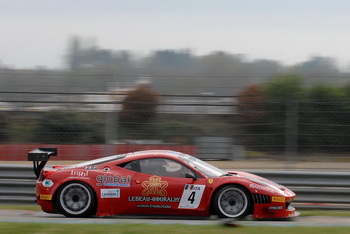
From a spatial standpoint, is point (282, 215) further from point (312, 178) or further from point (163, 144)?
point (163, 144)

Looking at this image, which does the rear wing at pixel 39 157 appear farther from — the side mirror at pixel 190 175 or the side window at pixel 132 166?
the side mirror at pixel 190 175

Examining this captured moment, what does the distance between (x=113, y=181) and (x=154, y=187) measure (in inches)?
23.6

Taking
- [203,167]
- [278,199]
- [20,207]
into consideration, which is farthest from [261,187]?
[20,207]

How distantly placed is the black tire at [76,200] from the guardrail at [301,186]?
1.69m

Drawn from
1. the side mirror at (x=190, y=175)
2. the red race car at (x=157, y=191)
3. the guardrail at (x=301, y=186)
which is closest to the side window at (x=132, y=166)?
the red race car at (x=157, y=191)

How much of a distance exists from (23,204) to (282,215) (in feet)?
14.5

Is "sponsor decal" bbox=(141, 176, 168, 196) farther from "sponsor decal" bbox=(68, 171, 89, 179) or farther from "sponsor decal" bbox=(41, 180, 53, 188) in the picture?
"sponsor decal" bbox=(41, 180, 53, 188)

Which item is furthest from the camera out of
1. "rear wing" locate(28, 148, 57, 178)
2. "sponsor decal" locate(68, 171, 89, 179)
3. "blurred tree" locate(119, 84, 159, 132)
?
"blurred tree" locate(119, 84, 159, 132)

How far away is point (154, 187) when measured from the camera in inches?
294

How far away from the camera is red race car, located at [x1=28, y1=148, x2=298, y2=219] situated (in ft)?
24.3

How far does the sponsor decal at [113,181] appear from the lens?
7.52m

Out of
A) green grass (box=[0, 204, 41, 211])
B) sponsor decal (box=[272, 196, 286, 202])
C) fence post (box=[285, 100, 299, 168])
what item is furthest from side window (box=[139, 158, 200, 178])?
fence post (box=[285, 100, 299, 168])

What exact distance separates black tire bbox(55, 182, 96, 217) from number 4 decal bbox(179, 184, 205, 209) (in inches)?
50.6

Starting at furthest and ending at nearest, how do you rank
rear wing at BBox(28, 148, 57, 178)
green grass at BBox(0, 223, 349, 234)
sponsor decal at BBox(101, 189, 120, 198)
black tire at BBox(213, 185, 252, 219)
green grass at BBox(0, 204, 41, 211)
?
green grass at BBox(0, 204, 41, 211), rear wing at BBox(28, 148, 57, 178), sponsor decal at BBox(101, 189, 120, 198), black tire at BBox(213, 185, 252, 219), green grass at BBox(0, 223, 349, 234)
